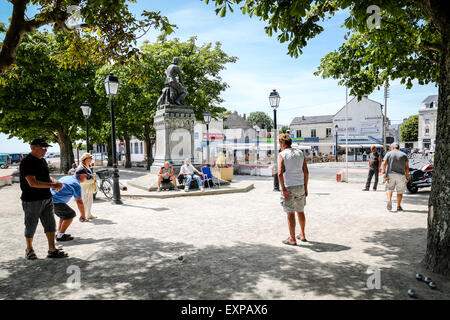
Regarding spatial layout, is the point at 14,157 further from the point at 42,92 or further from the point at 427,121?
the point at 427,121

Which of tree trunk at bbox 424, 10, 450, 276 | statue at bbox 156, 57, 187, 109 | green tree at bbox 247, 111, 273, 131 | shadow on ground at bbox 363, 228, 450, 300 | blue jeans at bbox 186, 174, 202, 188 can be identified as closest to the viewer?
shadow on ground at bbox 363, 228, 450, 300

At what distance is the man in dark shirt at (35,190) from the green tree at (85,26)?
5.01 ft

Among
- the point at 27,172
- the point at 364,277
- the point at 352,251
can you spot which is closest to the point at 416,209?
the point at 352,251

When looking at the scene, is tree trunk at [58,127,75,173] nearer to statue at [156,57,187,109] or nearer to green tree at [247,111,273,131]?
statue at [156,57,187,109]

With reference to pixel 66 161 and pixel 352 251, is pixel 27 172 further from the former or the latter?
pixel 66 161

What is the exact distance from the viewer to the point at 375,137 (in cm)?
4903

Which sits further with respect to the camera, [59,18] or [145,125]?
[145,125]

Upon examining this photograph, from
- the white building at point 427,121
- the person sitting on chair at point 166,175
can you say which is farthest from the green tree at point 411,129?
the person sitting on chair at point 166,175

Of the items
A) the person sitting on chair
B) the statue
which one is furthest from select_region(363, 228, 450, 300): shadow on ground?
the statue

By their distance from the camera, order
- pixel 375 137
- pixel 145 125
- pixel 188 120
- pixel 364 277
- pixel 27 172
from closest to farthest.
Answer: pixel 364 277, pixel 27 172, pixel 188 120, pixel 145 125, pixel 375 137

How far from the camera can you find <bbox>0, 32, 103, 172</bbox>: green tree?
20375mm

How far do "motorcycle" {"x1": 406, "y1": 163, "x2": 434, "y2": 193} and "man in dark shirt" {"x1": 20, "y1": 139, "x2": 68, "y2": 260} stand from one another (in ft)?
37.9

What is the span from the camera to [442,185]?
3.87 metres
